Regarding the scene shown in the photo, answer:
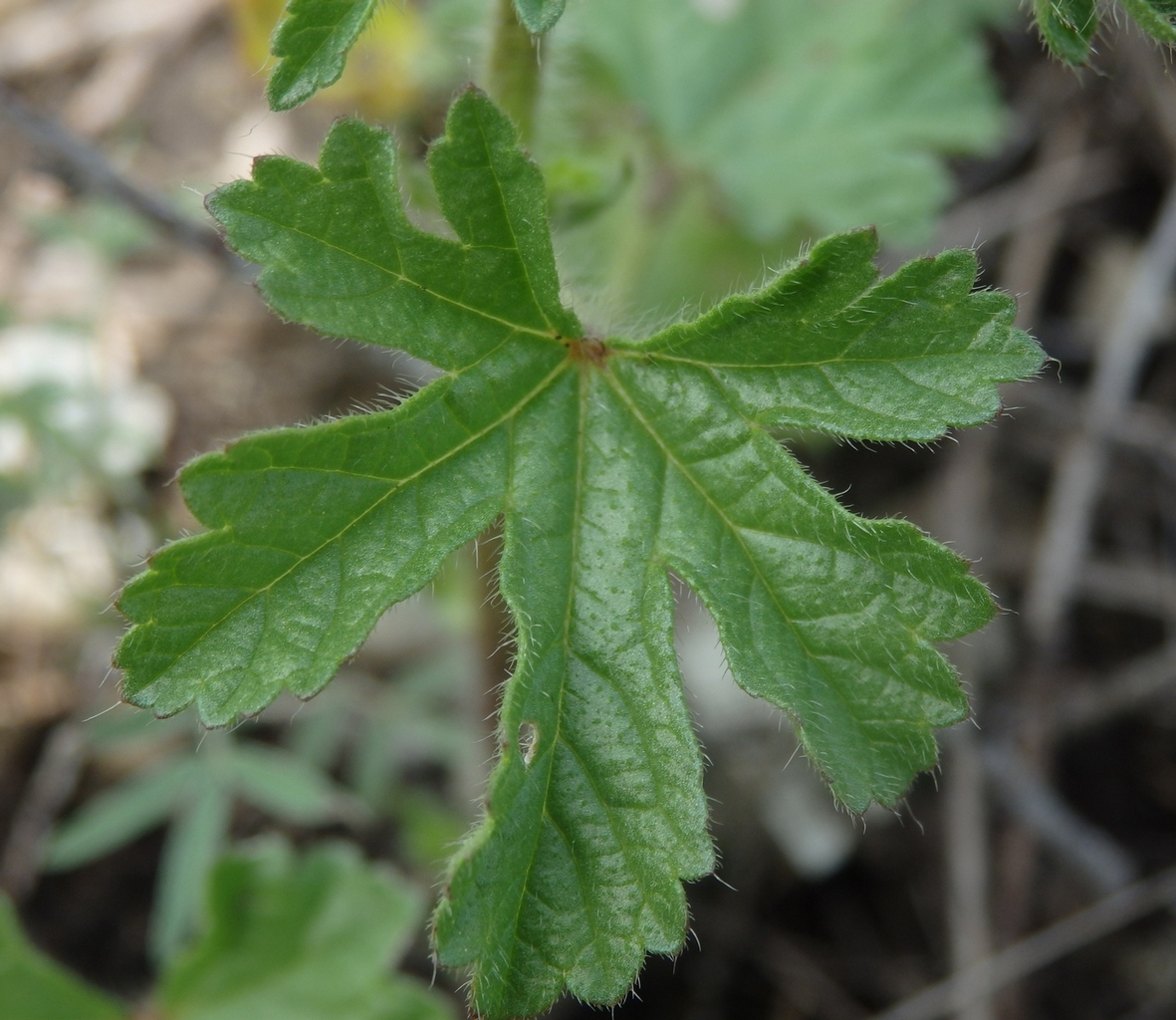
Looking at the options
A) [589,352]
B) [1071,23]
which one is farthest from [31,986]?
[1071,23]

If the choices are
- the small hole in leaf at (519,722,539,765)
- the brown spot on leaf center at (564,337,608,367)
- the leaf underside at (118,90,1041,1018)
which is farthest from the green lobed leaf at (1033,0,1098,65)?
the small hole in leaf at (519,722,539,765)

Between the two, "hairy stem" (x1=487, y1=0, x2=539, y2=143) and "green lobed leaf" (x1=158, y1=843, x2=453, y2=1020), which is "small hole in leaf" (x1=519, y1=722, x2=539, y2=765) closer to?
"hairy stem" (x1=487, y1=0, x2=539, y2=143)

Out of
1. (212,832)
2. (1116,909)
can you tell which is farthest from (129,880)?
(1116,909)

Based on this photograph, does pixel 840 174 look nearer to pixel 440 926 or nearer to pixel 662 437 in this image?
pixel 662 437

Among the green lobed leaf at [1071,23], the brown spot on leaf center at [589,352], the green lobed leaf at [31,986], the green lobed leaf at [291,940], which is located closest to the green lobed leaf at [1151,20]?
the green lobed leaf at [1071,23]

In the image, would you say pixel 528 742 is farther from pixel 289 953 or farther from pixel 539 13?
pixel 289 953
